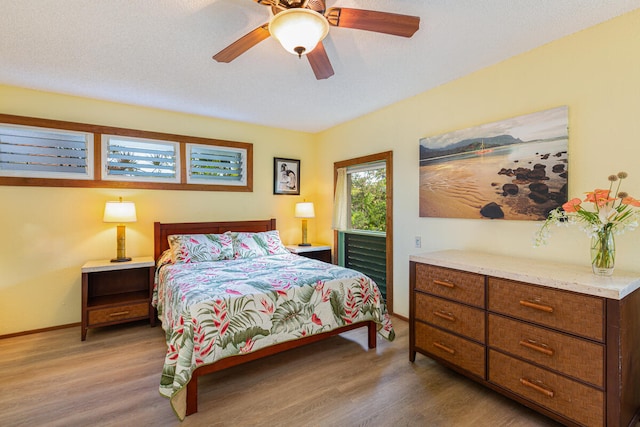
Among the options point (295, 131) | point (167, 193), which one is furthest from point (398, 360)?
point (295, 131)

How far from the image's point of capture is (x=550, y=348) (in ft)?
5.77

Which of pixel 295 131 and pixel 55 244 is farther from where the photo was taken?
pixel 295 131

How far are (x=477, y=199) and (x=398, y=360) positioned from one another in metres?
1.54

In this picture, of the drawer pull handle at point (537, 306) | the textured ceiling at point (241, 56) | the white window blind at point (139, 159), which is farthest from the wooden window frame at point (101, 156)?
the drawer pull handle at point (537, 306)

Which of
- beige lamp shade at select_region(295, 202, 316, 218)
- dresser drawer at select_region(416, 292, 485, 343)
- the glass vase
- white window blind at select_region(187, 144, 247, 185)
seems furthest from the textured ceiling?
dresser drawer at select_region(416, 292, 485, 343)

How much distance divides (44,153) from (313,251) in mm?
3229

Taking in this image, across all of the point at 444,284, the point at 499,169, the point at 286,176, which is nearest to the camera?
the point at 444,284

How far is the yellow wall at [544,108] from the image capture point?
1951 mm

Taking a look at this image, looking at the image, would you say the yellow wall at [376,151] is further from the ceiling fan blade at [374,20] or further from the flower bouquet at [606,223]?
the ceiling fan blade at [374,20]

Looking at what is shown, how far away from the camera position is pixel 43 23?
6.54 ft

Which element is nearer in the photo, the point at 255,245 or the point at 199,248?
the point at 199,248

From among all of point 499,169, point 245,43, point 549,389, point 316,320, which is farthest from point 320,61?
point 549,389

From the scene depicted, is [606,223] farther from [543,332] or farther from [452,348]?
[452,348]

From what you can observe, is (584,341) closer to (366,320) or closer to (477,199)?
(477,199)
